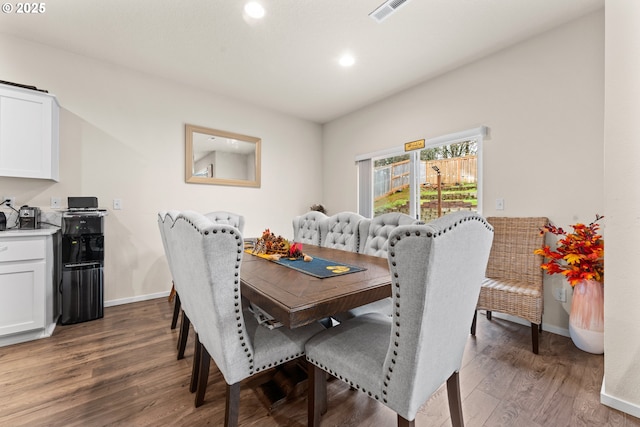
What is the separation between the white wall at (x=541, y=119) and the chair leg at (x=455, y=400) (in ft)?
6.41

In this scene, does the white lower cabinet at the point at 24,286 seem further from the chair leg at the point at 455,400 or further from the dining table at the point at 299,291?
the chair leg at the point at 455,400

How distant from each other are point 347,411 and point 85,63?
4.09 meters

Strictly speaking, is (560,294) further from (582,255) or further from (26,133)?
(26,133)

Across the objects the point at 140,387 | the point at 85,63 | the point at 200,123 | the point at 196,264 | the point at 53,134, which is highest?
the point at 85,63

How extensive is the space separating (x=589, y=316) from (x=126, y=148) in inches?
184

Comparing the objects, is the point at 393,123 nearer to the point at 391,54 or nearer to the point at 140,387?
the point at 391,54

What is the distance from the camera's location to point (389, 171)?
12.9ft

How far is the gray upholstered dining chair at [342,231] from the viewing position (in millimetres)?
2490

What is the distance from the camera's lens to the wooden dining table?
0.98 meters

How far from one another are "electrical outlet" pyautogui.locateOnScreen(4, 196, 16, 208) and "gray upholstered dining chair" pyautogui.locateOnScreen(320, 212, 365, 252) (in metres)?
2.99

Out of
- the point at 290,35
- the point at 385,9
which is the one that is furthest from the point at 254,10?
the point at 385,9

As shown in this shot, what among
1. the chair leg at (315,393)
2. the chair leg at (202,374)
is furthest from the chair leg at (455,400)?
the chair leg at (202,374)

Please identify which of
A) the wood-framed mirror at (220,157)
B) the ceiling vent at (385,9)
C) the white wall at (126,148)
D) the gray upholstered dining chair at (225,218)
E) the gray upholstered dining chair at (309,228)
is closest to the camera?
the ceiling vent at (385,9)

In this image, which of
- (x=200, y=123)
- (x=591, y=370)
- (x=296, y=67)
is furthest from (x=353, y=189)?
(x=591, y=370)
